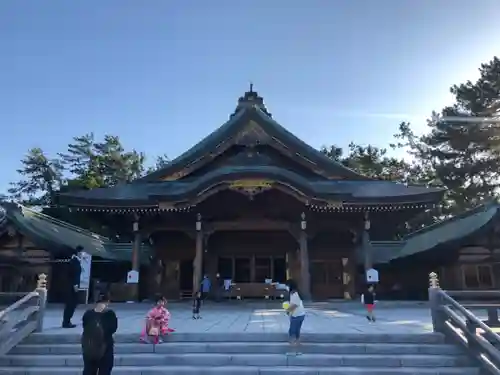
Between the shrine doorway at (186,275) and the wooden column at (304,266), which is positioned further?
the shrine doorway at (186,275)

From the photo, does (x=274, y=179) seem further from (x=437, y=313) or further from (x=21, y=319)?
(x=21, y=319)

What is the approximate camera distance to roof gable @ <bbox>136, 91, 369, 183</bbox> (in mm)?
19000

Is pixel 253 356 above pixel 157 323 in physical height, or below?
below

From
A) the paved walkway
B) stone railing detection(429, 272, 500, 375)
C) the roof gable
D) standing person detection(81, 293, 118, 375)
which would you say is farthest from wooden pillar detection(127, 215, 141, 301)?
stone railing detection(429, 272, 500, 375)

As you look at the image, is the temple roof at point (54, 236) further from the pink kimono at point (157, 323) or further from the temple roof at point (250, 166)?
the pink kimono at point (157, 323)

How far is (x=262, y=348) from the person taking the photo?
25.8ft

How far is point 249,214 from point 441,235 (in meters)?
9.26

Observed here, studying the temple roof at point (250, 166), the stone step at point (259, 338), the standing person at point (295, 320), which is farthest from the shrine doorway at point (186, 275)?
the standing person at point (295, 320)

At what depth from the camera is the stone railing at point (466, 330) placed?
273 inches

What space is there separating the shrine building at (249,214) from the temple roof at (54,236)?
0.26 ft

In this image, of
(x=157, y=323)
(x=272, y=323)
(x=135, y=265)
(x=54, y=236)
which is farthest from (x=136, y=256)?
(x=157, y=323)

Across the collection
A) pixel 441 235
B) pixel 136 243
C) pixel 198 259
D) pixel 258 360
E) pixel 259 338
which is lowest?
pixel 258 360

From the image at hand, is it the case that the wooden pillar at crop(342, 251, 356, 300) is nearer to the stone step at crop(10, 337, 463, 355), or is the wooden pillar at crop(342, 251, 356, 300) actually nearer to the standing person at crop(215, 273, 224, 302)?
the standing person at crop(215, 273, 224, 302)

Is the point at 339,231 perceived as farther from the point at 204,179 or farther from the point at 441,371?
the point at 441,371
